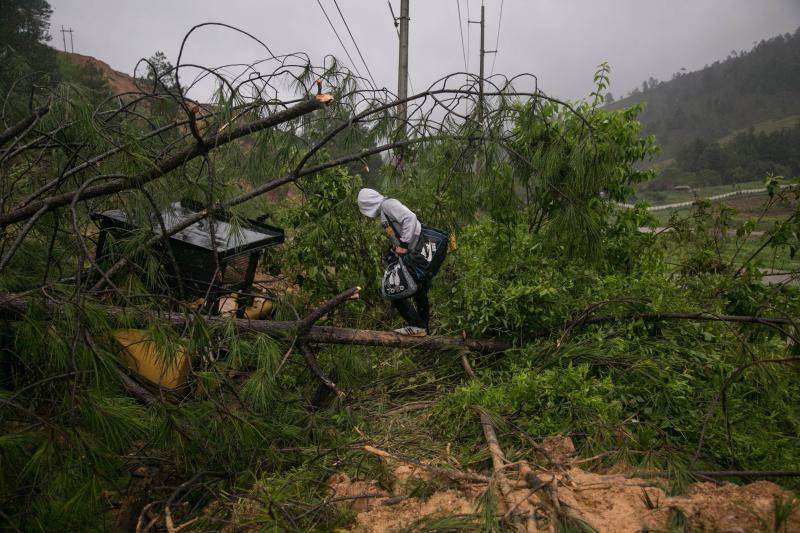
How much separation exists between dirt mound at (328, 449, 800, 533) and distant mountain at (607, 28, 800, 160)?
224ft

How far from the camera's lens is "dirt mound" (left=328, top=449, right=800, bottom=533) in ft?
7.04

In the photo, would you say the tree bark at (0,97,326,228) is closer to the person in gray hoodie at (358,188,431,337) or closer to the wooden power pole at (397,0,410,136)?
the person in gray hoodie at (358,188,431,337)

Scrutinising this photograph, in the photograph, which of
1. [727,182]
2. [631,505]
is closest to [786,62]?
[727,182]

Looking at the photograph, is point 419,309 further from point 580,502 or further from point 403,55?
point 403,55

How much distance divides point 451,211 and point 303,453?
8.18ft

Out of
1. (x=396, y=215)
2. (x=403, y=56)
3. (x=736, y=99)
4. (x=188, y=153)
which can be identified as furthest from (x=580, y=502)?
(x=736, y=99)

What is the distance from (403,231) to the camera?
13.1 feet

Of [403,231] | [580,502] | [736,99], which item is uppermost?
[736,99]

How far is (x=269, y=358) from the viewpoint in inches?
124

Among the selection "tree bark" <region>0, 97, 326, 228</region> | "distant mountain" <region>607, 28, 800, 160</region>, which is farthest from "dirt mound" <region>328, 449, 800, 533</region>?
"distant mountain" <region>607, 28, 800, 160</region>

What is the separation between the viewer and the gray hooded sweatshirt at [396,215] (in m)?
3.98

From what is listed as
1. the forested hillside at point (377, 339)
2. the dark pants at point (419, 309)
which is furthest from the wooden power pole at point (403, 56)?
the dark pants at point (419, 309)

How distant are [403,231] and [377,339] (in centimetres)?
84

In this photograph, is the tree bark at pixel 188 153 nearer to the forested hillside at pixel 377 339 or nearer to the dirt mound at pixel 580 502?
the forested hillside at pixel 377 339
